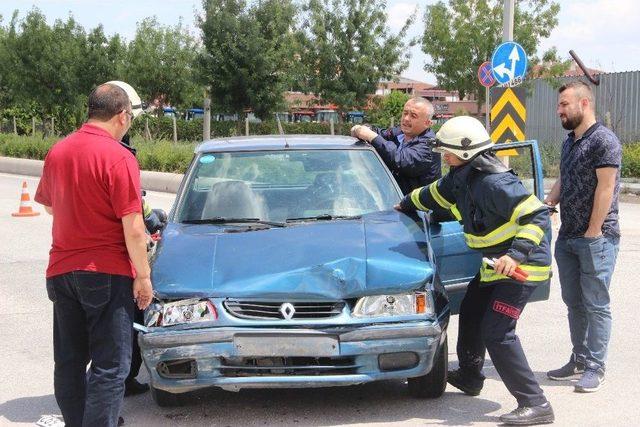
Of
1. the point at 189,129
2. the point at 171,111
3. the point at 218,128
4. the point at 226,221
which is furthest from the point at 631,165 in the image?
the point at 171,111

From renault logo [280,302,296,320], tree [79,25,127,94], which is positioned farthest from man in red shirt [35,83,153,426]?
tree [79,25,127,94]

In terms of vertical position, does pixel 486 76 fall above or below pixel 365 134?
above

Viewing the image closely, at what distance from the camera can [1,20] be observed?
43.4m

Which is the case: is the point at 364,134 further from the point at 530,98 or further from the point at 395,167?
the point at 530,98

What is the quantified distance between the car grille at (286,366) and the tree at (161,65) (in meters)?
31.7

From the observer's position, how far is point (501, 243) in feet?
16.1

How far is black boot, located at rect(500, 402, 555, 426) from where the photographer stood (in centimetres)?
471

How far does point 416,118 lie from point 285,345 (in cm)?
295

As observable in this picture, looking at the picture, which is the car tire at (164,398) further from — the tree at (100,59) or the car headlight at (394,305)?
the tree at (100,59)

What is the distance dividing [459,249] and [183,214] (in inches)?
68.9

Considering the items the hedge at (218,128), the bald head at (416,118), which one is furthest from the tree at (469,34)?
the bald head at (416,118)

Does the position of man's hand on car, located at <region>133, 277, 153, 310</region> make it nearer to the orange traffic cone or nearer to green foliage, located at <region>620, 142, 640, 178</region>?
the orange traffic cone

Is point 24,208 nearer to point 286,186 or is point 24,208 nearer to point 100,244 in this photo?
point 286,186

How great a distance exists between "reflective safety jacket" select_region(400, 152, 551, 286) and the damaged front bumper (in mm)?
617
